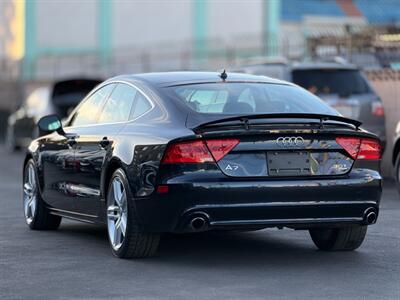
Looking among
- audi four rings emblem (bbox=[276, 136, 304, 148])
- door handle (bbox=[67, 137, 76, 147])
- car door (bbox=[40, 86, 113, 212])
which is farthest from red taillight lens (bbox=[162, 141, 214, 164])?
door handle (bbox=[67, 137, 76, 147])

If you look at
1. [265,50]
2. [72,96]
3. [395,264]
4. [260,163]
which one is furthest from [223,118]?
[265,50]

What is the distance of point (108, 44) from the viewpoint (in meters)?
45.4

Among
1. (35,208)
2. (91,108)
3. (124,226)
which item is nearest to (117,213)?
(124,226)

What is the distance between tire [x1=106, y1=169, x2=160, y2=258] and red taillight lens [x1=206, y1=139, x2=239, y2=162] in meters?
0.75

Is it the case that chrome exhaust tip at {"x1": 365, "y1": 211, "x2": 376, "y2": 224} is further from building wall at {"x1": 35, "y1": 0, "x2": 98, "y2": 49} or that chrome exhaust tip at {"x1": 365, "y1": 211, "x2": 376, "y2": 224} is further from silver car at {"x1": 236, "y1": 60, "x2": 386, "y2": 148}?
building wall at {"x1": 35, "y1": 0, "x2": 98, "y2": 49}

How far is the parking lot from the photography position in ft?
25.0

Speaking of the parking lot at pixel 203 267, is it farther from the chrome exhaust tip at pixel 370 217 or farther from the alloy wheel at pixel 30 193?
the chrome exhaust tip at pixel 370 217

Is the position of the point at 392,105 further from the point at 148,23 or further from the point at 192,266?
the point at 148,23

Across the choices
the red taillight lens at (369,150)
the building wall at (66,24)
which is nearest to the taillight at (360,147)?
the red taillight lens at (369,150)

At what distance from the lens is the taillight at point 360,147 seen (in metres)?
8.65

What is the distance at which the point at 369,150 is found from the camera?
8.76 metres

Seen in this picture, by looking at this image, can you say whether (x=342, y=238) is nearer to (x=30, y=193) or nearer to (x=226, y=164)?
(x=226, y=164)

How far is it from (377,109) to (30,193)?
22.7 ft

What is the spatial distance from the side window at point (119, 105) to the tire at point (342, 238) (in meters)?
1.83
